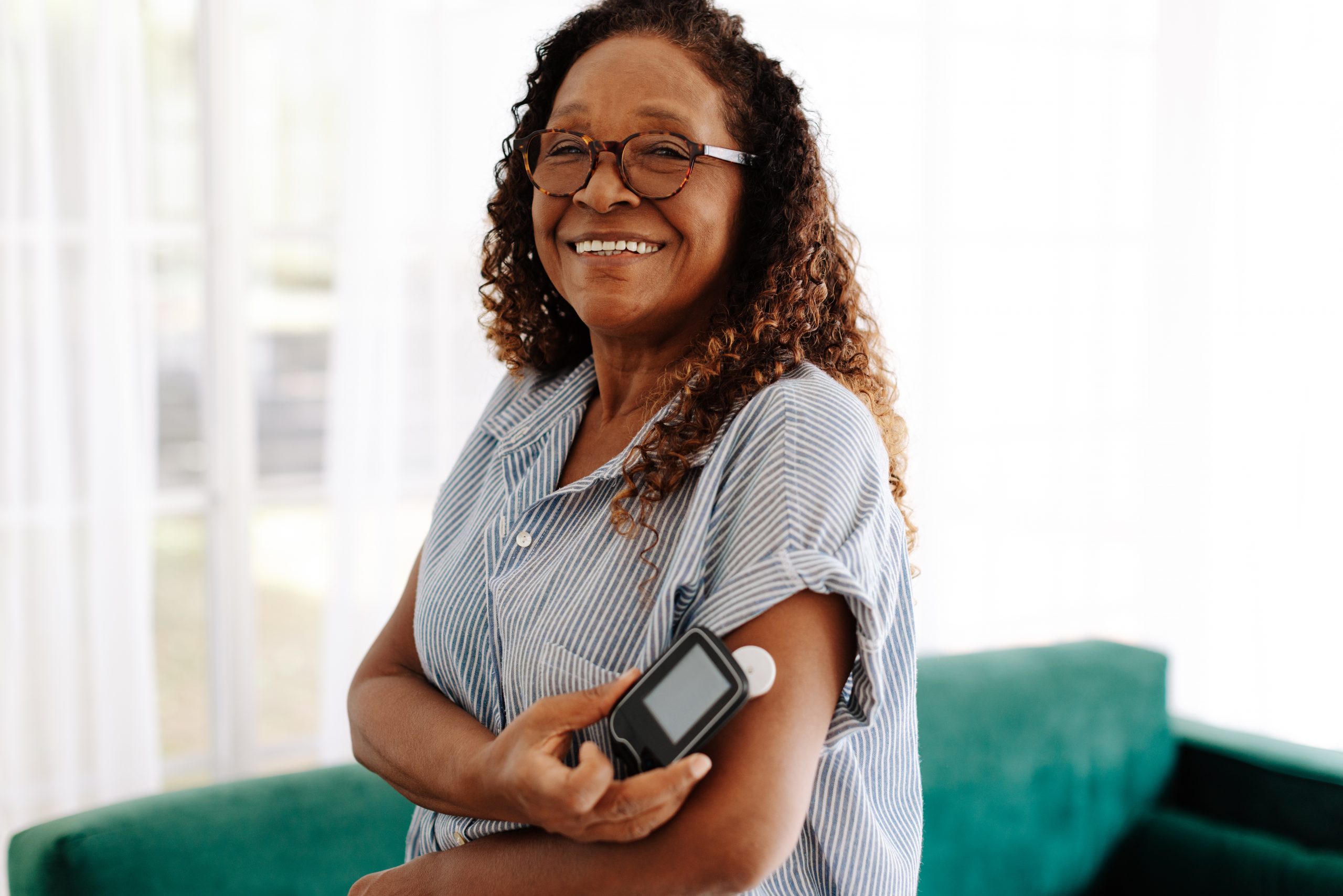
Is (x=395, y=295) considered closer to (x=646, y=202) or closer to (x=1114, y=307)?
(x=646, y=202)

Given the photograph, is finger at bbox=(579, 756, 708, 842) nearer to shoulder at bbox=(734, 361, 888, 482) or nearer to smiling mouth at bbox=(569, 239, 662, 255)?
shoulder at bbox=(734, 361, 888, 482)

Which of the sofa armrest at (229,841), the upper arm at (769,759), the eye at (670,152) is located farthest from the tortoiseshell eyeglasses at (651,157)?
the sofa armrest at (229,841)

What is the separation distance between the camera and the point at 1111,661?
97.4 inches

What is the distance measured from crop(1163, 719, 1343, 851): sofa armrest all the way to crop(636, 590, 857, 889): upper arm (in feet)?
5.61

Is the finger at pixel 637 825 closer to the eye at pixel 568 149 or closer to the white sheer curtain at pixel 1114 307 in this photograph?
the eye at pixel 568 149

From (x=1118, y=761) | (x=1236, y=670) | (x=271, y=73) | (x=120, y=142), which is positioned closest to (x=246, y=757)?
(x=120, y=142)

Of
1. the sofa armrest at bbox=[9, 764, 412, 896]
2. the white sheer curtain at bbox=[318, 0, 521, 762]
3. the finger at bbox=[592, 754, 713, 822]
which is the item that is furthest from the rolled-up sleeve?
the white sheer curtain at bbox=[318, 0, 521, 762]

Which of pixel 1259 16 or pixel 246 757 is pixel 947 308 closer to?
pixel 1259 16

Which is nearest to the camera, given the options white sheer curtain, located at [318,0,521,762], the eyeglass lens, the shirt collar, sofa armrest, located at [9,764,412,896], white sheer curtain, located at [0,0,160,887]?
the eyeglass lens

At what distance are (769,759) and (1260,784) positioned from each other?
1816 millimetres

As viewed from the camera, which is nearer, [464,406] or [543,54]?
[543,54]

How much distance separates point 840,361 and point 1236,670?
279 cm

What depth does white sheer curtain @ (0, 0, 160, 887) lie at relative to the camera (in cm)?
225

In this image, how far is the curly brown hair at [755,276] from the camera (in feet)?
3.63
